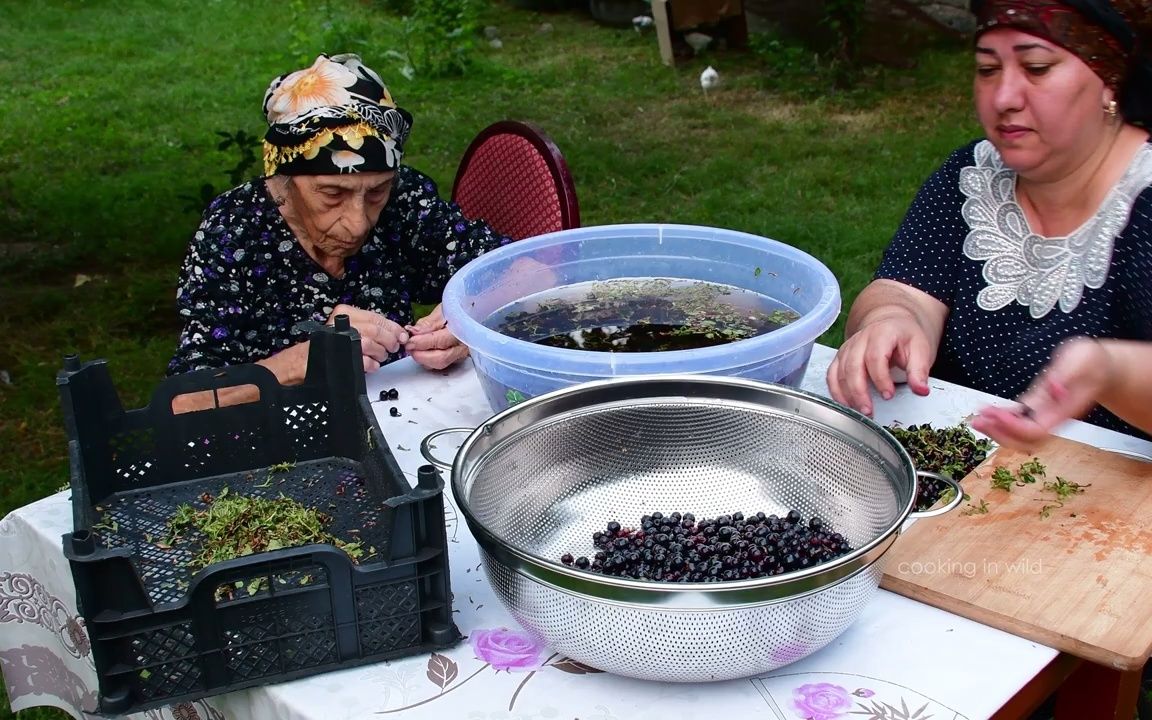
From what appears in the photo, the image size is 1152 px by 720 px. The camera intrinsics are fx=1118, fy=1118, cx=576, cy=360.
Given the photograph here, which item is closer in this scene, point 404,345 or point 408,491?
point 408,491

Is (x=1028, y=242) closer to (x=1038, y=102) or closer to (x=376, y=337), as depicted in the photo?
(x=1038, y=102)

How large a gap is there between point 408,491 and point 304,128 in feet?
4.13

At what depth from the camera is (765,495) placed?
1.66m

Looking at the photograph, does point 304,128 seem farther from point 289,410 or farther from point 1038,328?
point 1038,328

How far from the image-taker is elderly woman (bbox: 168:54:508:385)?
2.39 m

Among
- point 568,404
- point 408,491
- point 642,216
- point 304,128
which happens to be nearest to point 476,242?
point 304,128

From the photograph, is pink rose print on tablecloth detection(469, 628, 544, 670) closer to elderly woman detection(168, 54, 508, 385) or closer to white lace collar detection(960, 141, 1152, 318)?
elderly woman detection(168, 54, 508, 385)

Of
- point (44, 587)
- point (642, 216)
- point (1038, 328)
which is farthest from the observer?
point (642, 216)

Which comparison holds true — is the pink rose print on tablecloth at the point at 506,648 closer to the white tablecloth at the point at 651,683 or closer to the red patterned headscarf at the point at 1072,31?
the white tablecloth at the point at 651,683

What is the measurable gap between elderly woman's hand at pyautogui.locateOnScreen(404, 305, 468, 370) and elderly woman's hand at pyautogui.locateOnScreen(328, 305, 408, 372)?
0.08 ft

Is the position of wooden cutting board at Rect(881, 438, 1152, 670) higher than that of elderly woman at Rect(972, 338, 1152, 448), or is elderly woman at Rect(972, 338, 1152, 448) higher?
elderly woman at Rect(972, 338, 1152, 448)

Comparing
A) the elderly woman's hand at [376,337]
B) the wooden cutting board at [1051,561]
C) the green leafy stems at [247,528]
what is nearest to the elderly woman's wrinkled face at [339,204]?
the elderly woman's hand at [376,337]

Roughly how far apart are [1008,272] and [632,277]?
2.56ft

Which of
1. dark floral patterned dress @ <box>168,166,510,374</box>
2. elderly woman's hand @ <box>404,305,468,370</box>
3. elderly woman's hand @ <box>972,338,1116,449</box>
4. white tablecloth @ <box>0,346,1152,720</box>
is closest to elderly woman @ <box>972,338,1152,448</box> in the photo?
elderly woman's hand @ <box>972,338,1116,449</box>
